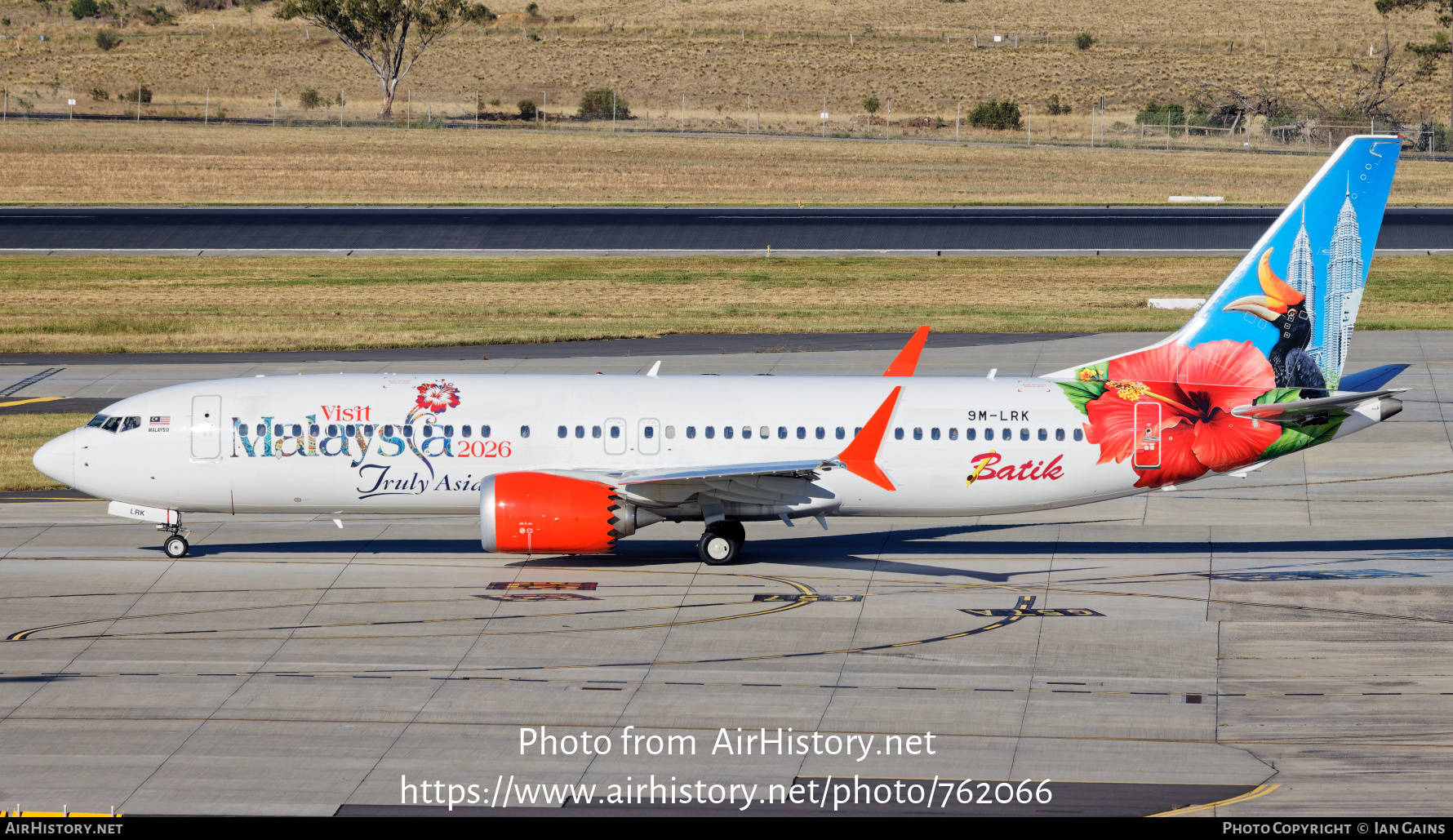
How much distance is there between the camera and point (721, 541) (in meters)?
31.7

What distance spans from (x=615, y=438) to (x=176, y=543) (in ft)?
32.2

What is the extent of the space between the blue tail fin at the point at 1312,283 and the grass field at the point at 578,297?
28791 mm

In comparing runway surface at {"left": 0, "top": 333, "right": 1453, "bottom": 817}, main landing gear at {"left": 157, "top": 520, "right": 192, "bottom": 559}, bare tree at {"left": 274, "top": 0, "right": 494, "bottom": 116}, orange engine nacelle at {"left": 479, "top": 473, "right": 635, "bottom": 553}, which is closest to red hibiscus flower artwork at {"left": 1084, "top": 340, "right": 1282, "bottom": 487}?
runway surface at {"left": 0, "top": 333, "right": 1453, "bottom": 817}

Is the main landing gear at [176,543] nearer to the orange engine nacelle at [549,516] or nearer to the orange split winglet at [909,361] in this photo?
the orange engine nacelle at [549,516]

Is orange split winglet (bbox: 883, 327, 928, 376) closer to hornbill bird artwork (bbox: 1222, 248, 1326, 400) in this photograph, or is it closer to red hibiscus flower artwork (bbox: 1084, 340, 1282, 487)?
red hibiscus flower artwork (bbox: 1084, 340, 1282, 487)

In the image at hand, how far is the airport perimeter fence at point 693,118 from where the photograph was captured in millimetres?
124812

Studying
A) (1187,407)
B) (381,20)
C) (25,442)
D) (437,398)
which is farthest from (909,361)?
(381,20)

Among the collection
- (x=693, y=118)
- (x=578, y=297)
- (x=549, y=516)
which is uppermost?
(x=693, y=118)

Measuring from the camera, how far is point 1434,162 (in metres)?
112

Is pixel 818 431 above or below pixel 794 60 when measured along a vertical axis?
below

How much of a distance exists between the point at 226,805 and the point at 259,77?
157 m

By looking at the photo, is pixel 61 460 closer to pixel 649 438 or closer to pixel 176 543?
pixel 176 543

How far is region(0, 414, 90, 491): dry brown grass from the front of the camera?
4050cm

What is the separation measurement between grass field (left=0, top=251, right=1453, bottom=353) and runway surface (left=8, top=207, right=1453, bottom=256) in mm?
3149
